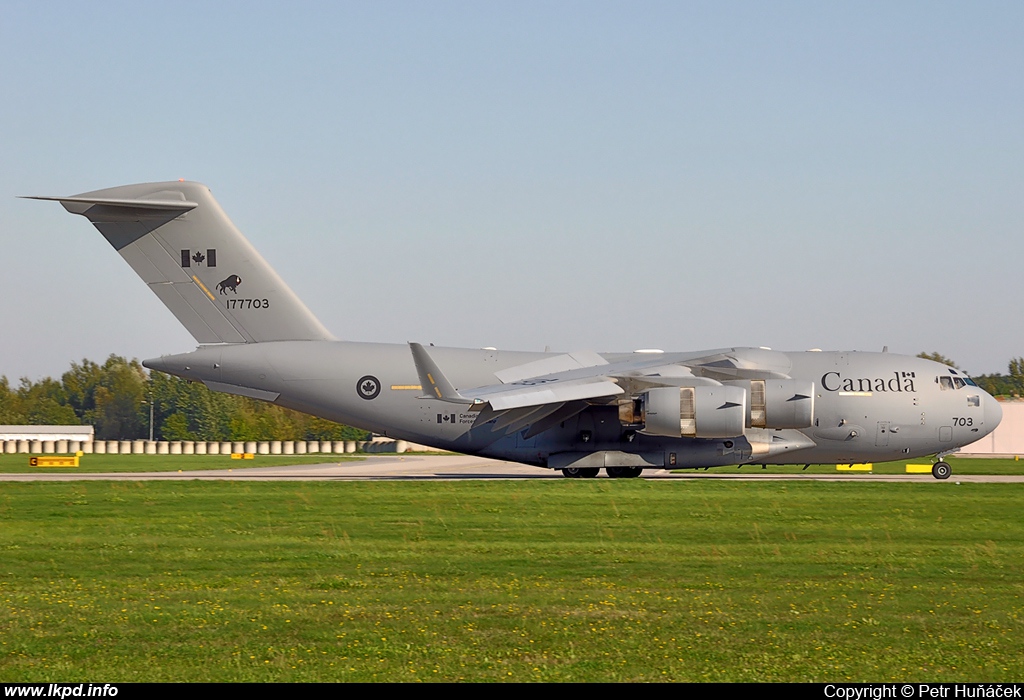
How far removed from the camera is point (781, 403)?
30062 millimetres

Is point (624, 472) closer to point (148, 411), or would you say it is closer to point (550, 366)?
point (550, 366)

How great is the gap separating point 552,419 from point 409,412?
3920 millimetres

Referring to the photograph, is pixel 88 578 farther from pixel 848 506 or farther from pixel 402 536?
pixel 848 506

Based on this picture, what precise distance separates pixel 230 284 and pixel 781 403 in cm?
1496

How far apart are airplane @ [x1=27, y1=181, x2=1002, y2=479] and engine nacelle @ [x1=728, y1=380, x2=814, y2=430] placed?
0.22m

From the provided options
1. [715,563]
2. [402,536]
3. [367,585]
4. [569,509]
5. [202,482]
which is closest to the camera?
[367,585]

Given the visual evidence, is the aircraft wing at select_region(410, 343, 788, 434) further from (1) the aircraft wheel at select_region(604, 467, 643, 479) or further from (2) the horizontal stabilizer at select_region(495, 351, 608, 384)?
(1) the aircraft wheel at select_region(604, 467, 643, 479)

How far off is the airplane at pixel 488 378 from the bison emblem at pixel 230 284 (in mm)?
38

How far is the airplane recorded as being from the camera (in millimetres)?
31297

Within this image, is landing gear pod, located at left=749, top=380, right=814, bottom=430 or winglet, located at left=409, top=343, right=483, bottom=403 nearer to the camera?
winglet, located at left=409, top=343, right=483, bottom=403

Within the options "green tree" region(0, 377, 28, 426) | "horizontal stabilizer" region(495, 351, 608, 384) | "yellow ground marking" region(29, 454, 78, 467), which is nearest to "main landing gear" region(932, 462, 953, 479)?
"horizontal stabilizer" region(495, 351, 608, 384)

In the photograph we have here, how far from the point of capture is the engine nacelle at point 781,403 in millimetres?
30078
